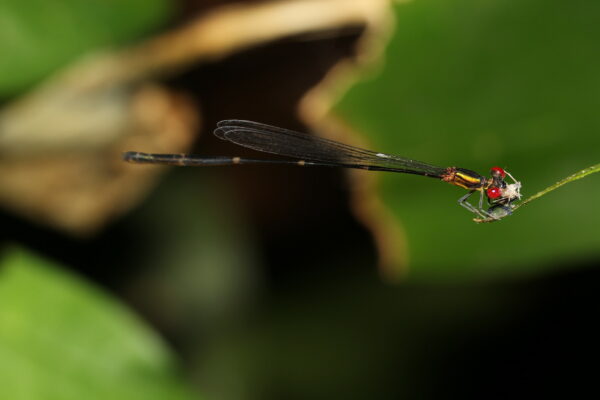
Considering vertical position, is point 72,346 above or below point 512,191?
below

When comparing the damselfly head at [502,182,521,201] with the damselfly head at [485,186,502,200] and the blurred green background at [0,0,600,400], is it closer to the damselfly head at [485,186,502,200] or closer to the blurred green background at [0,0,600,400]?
the damselfly head at [485,186,502,200]

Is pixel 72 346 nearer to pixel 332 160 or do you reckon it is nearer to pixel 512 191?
pixel 332 160

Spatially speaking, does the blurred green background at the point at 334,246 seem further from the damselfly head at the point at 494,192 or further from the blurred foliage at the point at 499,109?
the damselfly head at the point at 494,192

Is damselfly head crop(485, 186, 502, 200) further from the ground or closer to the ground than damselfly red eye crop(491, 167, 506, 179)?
closer to the ground

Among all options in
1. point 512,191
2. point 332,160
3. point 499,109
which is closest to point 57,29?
point 332,160

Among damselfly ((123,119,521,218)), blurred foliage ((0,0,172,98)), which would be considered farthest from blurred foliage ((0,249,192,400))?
blurred foliage ((0,0,172,98))

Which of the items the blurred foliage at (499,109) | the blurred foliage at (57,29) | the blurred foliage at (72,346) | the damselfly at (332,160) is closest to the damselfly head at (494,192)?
the damselfly at (332,160)

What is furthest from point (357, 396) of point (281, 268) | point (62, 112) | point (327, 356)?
point (62, 112)
